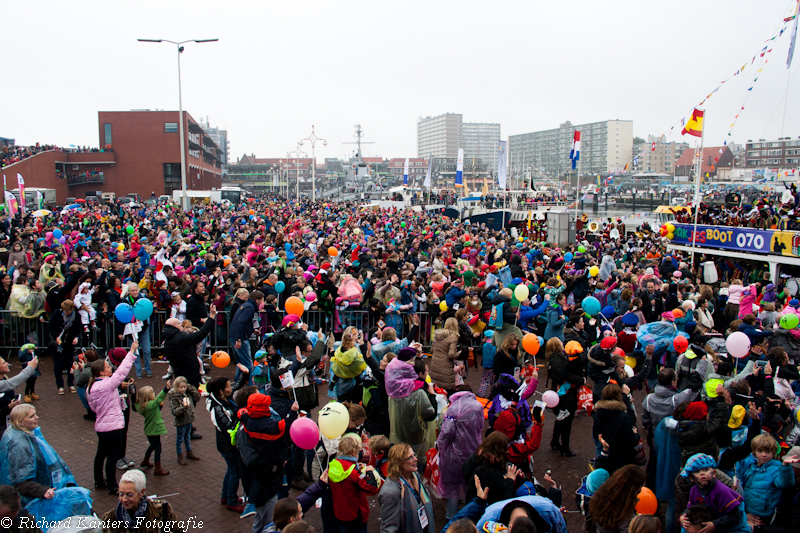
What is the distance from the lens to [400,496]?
3902 millimetres

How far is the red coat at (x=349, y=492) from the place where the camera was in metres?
3.88

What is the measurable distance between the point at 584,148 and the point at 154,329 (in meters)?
179

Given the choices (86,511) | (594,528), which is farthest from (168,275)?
(594,528)

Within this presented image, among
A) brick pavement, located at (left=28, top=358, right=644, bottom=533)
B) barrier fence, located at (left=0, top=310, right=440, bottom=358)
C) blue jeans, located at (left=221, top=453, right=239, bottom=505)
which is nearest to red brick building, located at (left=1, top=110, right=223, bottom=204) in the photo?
barrier fence, located at (left=0, top=310, right=440, bottom=358)

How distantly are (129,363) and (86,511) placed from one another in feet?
5.92

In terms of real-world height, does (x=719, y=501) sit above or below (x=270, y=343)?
below

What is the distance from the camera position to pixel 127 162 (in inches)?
2048

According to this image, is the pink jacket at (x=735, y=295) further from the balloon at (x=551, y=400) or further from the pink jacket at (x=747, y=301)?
the balloon at (x=551, y=400)

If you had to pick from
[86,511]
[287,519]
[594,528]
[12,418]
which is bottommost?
[594,528]

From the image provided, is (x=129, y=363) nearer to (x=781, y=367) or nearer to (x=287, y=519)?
(x=287, y=519)

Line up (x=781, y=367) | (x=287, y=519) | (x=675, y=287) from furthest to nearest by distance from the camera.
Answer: (x=675, y=287)
(x=781, y=367)
(x=287, y=519)

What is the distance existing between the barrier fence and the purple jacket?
170 inches

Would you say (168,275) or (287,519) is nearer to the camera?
(287,519)

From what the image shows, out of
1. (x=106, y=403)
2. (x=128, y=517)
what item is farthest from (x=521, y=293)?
(x=128, y=517)
